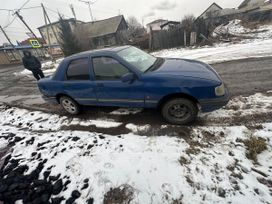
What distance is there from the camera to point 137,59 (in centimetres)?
351

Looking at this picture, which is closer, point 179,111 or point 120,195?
point 120,195

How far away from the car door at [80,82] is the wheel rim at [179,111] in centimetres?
182

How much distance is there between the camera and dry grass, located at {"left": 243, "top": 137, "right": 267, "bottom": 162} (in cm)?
238

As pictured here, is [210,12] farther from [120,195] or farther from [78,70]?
[120,195]

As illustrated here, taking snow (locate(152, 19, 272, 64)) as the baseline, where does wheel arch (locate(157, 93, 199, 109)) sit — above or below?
above

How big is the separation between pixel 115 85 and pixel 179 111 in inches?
57.0

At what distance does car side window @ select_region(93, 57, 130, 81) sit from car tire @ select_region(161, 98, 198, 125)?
1.11 metres

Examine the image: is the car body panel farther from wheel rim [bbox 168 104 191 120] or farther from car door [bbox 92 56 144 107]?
wheel rim [bbox 168 104 191 120]

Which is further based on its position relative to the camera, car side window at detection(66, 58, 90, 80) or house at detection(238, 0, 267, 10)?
house at detection(238, 0, 267, 10)

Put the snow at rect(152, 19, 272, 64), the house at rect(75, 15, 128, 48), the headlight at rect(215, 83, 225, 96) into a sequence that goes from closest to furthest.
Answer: the headlight at rect(215, 83, 225, 96), the snow at rect(152, 19, 272, 64), the house at rect(75, 15, 128, 48)

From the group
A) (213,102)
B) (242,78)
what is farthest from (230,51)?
(213,102)

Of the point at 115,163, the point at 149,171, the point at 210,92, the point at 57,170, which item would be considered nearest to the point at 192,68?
the point at 210,92

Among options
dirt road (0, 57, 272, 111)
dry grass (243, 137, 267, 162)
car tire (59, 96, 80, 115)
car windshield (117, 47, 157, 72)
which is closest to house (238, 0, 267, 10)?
dirt road (0, 57, 272, 111)

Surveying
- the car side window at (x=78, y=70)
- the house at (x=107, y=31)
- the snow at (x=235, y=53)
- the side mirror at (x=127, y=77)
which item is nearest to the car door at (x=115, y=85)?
the side mirror at (x=127, y=77)
